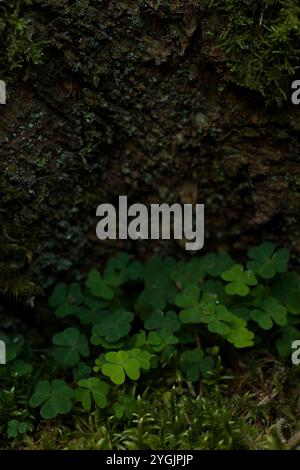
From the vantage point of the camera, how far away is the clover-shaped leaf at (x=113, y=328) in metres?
2.28

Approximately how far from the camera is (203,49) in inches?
86.8

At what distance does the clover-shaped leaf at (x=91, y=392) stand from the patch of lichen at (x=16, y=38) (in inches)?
46.7

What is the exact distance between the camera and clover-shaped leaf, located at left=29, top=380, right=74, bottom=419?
2094 mm

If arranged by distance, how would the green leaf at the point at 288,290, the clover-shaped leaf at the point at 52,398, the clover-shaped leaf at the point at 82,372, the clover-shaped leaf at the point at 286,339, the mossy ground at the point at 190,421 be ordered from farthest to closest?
the green leaf at the point at 288,290
the clover-shaped leaf at the point at 286,339
the clover-shaped leaf at the point at 82,372
the clover-shaped leaf at the point at 52,398
the mossy ground at the point at 190,421

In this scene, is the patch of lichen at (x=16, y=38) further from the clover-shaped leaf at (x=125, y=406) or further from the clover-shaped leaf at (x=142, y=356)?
the clover-shaped leaf at (x=125, y=406)

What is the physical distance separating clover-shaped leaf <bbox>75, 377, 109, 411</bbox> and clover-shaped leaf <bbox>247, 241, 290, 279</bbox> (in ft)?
2.71

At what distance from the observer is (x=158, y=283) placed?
252 centimetres

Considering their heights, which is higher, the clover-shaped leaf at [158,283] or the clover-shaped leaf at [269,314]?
the clover-shaped leaf at [158,283]

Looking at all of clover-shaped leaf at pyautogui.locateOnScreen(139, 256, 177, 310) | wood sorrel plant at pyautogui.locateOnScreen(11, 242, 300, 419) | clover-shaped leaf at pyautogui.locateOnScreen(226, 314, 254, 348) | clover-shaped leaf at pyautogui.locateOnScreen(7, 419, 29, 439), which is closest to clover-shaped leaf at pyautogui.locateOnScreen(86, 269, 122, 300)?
wood sorrel plant at pyautogui.locateOnScreen(11, 242, 300, 419)

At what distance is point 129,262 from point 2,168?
79 centimetres

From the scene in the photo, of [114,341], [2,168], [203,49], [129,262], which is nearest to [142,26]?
[203,49]

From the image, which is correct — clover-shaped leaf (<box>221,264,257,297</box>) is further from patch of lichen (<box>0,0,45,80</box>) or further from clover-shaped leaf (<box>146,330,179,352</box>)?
patch of lichen (<box>0,0,45,80</box>)

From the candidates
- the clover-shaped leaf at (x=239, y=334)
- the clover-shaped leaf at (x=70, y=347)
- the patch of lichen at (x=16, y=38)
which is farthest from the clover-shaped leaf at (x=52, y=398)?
the patch of lichen at (x=16, y=38)
